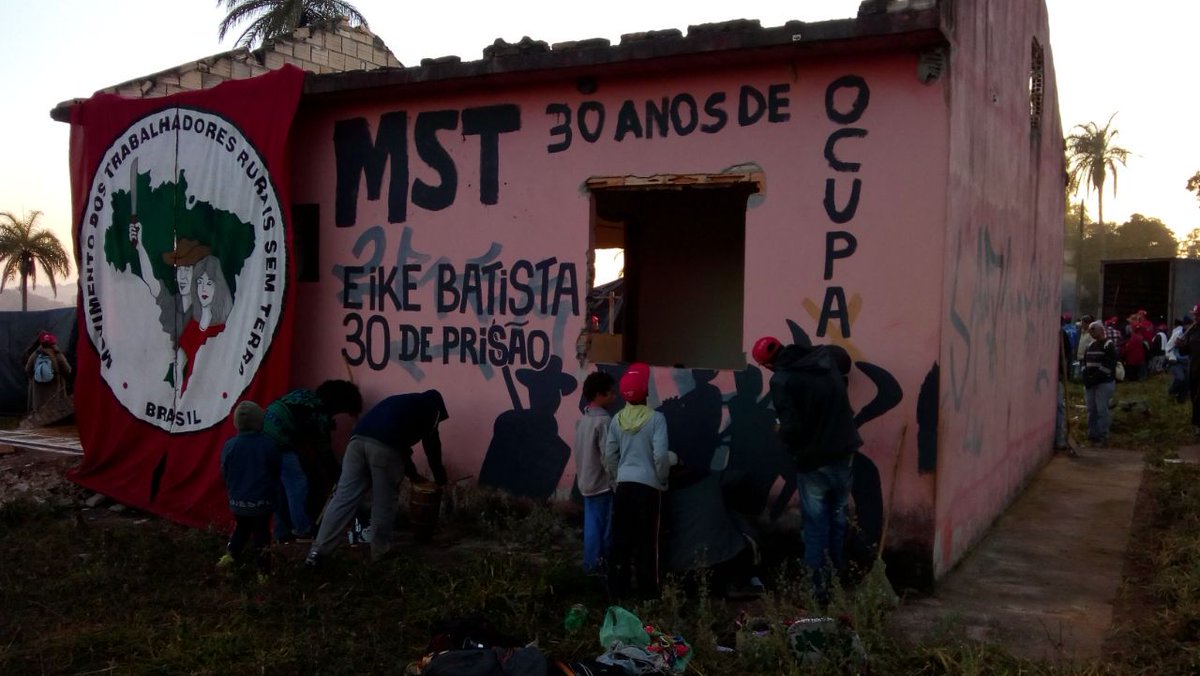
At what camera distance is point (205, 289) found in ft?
29.8

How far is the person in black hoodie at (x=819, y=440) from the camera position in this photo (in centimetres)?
609

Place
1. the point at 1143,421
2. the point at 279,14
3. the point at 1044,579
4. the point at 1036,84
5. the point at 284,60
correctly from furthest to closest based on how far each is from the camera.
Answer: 1. the point at 279,14
2. the point at 1143,421
3. the point at 284,60
4. the point at 1036,84
5. the point at 1044,579

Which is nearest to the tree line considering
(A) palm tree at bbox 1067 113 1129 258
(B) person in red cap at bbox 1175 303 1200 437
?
(A) palm tree at bbox 1067 113 1129 258

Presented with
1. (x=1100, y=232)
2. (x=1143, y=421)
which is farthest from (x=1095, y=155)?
(x=1143, y=421)

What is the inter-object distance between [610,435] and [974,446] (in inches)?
124

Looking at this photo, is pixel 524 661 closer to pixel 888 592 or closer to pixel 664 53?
pixel 888 592

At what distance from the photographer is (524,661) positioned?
15.3 feet

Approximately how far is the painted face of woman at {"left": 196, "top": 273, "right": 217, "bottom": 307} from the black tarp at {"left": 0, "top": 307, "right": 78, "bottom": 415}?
8.39 metres

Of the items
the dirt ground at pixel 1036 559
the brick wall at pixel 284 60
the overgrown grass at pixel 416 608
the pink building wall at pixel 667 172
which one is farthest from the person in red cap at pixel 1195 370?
the brick wall at pixel 284 60

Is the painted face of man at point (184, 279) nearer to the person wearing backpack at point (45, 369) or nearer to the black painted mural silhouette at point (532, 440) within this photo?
the black painted mural silhouette at point (532, 440)

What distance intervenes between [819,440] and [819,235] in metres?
1.55

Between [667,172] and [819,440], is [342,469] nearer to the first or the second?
[667,172]

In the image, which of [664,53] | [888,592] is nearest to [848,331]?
[888,592]

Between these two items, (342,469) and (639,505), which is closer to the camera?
(639,505)
